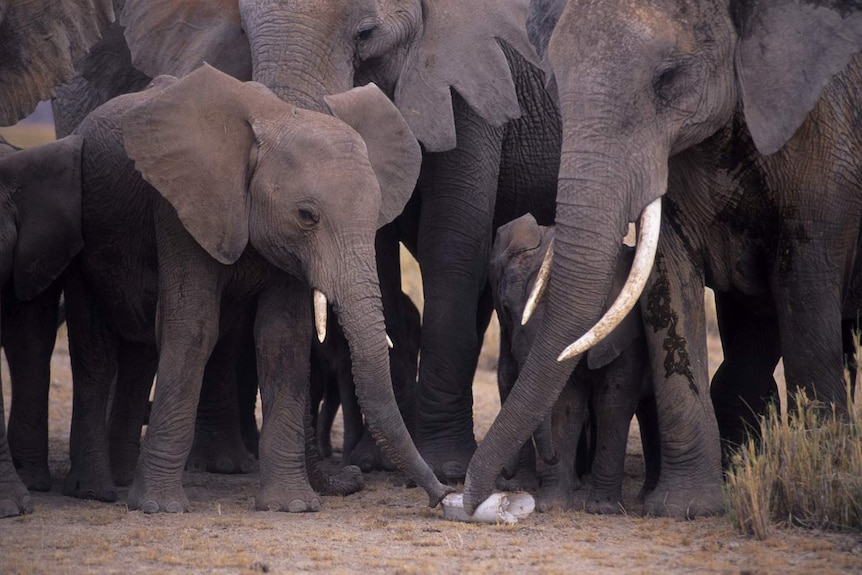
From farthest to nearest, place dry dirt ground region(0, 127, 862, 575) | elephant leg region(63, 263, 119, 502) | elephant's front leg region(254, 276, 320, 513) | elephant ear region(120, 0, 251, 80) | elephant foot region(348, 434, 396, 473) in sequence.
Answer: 1. elephant foot region(348, 434, 396, 473)
2. elephant ear region(120, 0, 251, 80)
3. elephant leg region(63, 263, 119, 502)
4. elephant's front leg region(254, 276, 320, 513)
5. dry dirt ground region(0, 127, 862, 575)

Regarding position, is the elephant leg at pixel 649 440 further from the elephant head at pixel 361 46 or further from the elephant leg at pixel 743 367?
the elephant head at pixel 361 46

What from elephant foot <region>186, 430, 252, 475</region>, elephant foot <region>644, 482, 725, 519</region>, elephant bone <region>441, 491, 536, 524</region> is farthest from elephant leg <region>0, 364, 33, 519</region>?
elephant foot <region>644, 482, 725, 519</region>

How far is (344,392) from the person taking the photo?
26.9ft

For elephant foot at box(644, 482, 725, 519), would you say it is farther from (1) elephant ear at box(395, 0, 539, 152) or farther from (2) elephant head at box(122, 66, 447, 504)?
(1) elephant ear at box(395, 0, 539, 152)

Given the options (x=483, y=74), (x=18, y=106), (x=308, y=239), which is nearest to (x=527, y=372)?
(x=308, y=239)

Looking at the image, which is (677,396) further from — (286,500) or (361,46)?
(361,46)

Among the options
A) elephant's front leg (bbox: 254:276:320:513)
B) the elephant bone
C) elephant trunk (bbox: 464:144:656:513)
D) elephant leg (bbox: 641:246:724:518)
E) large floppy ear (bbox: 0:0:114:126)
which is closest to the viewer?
elephant trunk (bbox: 464:144:656:513)

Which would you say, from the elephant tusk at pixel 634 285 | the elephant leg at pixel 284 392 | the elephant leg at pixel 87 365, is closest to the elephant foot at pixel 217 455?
the elephant leg at pixel 87 365

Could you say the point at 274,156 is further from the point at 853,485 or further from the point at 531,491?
the point at 853,485

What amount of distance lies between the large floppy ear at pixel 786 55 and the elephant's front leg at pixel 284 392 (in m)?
2.01

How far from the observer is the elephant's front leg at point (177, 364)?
21.0 feet

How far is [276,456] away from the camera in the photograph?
21.4ft

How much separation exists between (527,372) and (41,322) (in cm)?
245

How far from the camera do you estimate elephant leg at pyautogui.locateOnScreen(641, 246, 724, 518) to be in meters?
6.42
